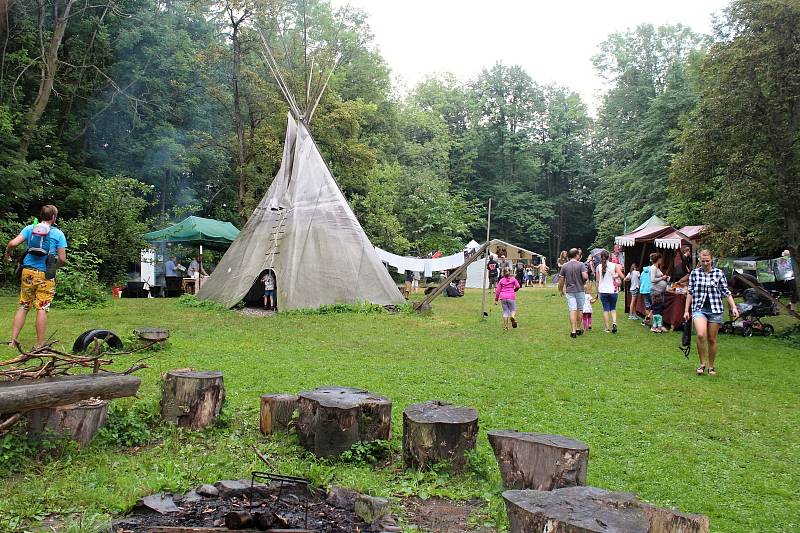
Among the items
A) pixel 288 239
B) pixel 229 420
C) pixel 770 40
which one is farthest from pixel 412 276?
pixel 229 420

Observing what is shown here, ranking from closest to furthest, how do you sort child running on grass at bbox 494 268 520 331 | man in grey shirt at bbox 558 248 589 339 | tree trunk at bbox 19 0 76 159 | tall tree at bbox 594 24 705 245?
man in grey shirt at bbox 558 248 589 339
child running on grass at bbox 494 268 520 331
tree trunk at bbox 19 0 76 159
tall tree at bbox 594 24 705 245

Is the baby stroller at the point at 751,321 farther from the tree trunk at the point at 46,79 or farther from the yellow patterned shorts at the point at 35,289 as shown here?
the tree trunk at the point at 46,79

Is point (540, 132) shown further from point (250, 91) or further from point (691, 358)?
point (691, 358)

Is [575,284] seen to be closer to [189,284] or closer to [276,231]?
[276,231]

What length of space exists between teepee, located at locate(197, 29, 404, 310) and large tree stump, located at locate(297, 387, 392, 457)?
32.3ft

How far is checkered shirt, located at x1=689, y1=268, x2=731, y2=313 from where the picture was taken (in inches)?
312

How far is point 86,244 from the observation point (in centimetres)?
1772

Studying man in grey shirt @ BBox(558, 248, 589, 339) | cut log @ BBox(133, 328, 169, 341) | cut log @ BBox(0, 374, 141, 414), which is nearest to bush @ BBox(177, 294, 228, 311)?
cut log @ BBox(133, 328, 169, 341)

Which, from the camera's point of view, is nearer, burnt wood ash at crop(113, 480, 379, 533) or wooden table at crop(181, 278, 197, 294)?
burnt wood ash at crop(113, 480, 379, 533)

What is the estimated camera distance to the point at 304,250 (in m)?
15.1

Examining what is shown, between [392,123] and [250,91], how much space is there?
45.0 ft

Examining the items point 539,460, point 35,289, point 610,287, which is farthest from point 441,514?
point 610,287

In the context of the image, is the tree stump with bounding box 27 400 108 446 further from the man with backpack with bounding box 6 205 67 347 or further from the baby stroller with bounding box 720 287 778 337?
the baby stroller with bounding box 720 287 778 337

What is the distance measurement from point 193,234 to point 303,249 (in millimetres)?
7828
